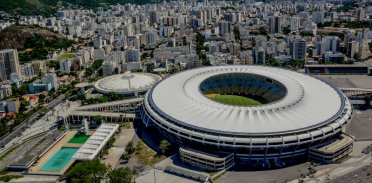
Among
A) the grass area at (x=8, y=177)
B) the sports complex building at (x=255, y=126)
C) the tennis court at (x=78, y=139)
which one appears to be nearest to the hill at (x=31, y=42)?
the tennis court at (x=78, y=139)

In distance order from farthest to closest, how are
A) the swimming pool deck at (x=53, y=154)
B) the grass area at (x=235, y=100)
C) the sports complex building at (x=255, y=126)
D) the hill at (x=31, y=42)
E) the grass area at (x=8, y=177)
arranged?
the hill at (x=31, y=42)
the grass area at (x=235, y=100)
the swimming pool deck at (x=53, y=154)
the grass area at (x=8, y=177)
the sports complex building at (x=255, y=126)

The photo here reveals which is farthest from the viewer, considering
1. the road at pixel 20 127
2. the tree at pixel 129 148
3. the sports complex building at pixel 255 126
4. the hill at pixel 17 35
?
the hill at pixel 17 35

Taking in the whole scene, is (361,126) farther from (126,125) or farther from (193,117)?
(126,125)

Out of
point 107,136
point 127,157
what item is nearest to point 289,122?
point 127,157

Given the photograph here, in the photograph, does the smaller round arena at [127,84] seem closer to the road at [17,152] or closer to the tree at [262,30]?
the road at [17,152]

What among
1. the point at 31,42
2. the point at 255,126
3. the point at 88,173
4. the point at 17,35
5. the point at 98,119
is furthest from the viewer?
the point at 31,42

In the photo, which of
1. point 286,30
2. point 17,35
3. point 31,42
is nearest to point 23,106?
point 31,42

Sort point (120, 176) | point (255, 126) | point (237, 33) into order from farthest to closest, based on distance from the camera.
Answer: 1. point (237, 33)
2. point (255, 126)
3. point (120, 176)
